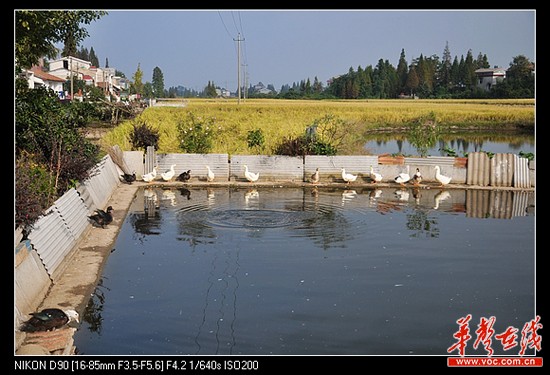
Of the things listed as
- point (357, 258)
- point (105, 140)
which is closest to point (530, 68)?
point (105, 140)

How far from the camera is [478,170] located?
79.3ft

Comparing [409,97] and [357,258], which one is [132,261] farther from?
[409,97]

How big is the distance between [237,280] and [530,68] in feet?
321

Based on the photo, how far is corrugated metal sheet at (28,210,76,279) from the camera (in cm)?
1152

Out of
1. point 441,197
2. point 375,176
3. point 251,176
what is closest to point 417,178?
point 375,176

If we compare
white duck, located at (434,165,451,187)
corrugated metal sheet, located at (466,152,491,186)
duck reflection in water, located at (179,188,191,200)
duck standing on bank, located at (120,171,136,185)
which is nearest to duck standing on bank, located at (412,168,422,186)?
white duck, located at (434,165,451,187)

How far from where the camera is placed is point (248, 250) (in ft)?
47.0

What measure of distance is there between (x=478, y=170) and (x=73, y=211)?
15097 millimetres

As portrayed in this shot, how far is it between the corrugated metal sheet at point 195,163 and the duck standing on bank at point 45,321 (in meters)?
15.7

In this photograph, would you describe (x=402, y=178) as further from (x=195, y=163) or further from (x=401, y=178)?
(x=195, y=163)

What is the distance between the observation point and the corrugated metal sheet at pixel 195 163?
24.9 metres

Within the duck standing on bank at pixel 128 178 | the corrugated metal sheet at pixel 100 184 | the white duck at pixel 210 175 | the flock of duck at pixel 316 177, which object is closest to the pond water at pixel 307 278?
the corrugated metal sheet at pixel 100 184

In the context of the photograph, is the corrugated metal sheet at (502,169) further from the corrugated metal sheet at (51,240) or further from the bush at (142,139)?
the corrugated metal sheet at (51,240)

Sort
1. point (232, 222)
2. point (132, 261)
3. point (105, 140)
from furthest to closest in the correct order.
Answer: point (105, 140) < point (232, 222) < point (132, 261)
